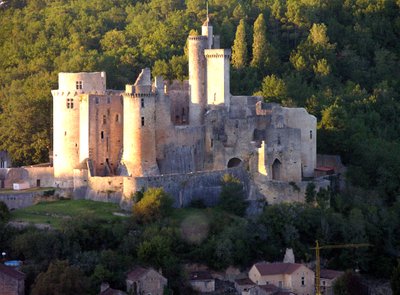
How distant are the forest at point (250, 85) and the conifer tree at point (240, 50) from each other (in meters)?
0.09

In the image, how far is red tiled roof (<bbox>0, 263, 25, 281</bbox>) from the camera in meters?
51.5

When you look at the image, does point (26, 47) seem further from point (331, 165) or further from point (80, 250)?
point (80, 250)

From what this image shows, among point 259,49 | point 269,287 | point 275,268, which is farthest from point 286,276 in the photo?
point 259,49

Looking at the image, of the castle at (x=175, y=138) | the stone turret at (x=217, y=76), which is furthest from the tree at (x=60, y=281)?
the stone turret at (x=217, y=76)

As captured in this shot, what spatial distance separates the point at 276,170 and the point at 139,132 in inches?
253

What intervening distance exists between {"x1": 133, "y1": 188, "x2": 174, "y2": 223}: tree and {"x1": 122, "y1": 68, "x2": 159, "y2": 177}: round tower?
2.67 metres

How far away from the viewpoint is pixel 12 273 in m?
51.8

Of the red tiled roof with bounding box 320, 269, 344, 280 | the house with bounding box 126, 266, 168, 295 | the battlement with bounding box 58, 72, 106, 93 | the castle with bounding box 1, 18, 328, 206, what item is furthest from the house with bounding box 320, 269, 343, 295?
the battlement with bounding box 58, 72, 106, 93

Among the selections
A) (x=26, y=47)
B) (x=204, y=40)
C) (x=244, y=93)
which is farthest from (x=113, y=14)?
(x=204, y=40)

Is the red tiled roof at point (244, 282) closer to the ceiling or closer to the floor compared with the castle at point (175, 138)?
closer to the floor

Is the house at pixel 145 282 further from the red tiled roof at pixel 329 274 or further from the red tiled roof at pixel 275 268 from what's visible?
the red tiled roof at pixel 329 274

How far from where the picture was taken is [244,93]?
72062mm

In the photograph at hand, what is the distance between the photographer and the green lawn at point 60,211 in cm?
5600

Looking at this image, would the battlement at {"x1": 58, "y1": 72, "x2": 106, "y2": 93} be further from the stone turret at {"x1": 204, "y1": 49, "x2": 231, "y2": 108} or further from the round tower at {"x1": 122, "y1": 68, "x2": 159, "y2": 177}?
the stone turret at {"x1": 204, "y1": 49, "x2": 231, "y2": 108}
